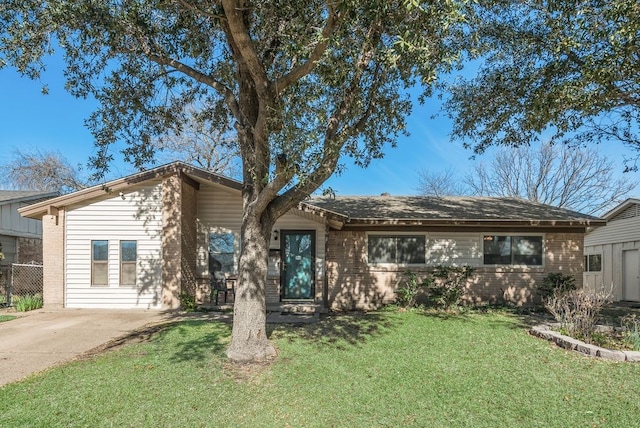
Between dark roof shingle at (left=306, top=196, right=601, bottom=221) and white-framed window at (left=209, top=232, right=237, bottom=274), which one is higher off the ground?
dark roof shingle at (left=306, top=196, right=601, bottom=221)

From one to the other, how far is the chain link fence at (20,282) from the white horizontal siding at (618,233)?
777 inches

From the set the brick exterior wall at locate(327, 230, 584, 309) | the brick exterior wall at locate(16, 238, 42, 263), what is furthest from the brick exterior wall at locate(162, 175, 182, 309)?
the brick exterior wall at locate(16, 238, 42, 263)

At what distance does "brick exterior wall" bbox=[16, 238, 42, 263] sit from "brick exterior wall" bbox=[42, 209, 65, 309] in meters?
6.89

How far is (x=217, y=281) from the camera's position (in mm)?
11820

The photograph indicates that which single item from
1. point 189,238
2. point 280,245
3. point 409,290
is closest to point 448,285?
point 409,290

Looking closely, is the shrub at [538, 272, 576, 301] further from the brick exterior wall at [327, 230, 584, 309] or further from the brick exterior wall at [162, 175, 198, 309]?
the brick exterior wall at [162, 175, 198, 309]

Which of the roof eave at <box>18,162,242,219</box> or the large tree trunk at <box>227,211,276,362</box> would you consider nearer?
the large tree trunk at <box>227,211,276,362</box>

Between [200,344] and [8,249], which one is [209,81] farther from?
[8,249]

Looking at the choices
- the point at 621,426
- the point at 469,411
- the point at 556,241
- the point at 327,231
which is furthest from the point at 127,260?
the point at 556,241

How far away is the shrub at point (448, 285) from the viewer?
1140 centimetres

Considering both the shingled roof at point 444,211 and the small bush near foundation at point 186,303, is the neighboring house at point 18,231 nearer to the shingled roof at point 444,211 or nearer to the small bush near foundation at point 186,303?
the small bush near foundation at point 186,303

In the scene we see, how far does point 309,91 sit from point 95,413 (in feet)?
18.3

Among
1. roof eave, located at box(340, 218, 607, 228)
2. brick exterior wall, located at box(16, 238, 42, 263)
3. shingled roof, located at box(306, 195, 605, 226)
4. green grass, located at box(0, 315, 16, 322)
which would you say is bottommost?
green grass, located at box(0, 315, 16, 322)

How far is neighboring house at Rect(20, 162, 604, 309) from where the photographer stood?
11.4 meters
